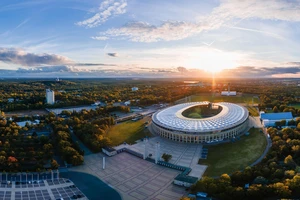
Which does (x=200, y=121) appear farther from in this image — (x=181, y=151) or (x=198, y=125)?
(x=181, y=151)

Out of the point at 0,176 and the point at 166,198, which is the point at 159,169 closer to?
the point at 166,198

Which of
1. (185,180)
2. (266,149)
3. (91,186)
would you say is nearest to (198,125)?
(266,149)

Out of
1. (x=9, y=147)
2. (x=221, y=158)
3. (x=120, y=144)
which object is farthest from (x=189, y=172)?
(x=9, y=147)

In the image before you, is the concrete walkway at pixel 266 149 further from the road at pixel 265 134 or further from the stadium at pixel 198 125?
the stadium at pixel 198 125

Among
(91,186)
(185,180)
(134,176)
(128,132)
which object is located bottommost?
(91,186)

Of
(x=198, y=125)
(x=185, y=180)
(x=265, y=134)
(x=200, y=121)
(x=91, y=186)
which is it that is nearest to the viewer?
(x=185, y=180)

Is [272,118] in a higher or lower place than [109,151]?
higher

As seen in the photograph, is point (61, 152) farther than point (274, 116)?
No
